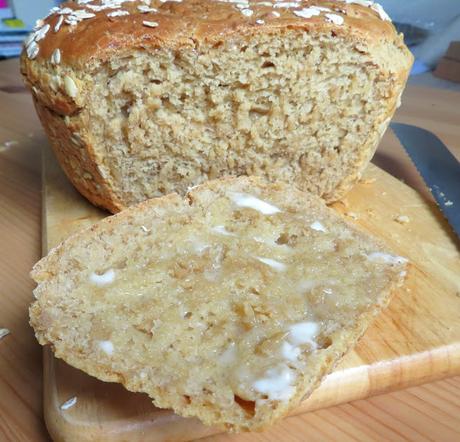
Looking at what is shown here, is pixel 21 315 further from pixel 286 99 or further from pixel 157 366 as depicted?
pixel 286 99

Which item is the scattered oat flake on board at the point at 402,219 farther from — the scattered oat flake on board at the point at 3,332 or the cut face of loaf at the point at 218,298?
the scattered oat flake on board at the point at 3,332

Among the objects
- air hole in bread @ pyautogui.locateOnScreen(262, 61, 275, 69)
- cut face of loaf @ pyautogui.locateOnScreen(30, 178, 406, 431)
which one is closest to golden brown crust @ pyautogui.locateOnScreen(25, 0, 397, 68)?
air hole in bread @ pyautogui.locateOnScreen(262, 61, 275, 69)

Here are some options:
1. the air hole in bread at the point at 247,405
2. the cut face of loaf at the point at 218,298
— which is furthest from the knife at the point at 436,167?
the air hole in bread at the point at 247,405

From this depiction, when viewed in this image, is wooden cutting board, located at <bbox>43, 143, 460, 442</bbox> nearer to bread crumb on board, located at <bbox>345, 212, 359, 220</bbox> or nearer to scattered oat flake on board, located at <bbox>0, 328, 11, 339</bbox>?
bread crumb on board, located at <bbox>345, 212, 359, 220</bbox>

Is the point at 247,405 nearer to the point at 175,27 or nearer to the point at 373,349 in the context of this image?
the point at 373,349

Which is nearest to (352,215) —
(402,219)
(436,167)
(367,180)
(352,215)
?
(352,215)
